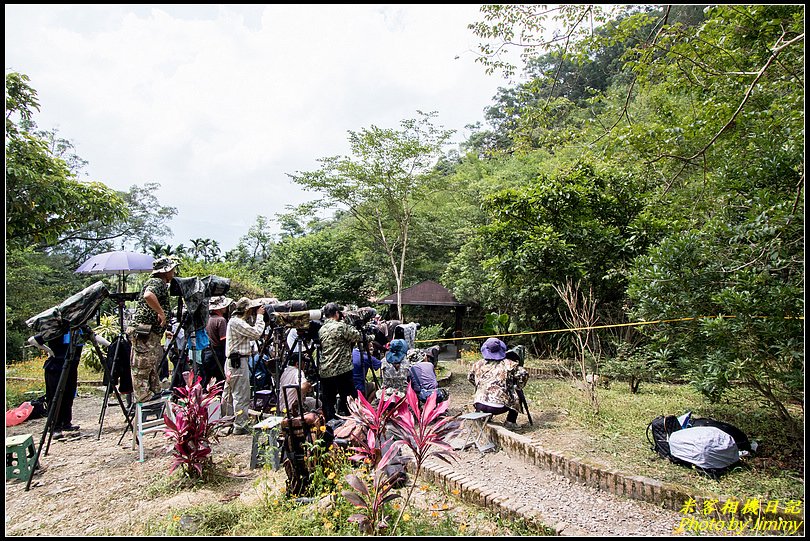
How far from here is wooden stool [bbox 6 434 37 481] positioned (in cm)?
348

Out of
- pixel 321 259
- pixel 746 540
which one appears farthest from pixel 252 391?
pixel 321 259

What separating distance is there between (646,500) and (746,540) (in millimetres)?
699

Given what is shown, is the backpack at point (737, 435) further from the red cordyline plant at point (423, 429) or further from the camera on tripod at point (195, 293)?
the camera on tripod at point (195, 293)

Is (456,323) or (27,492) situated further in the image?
(456,323)

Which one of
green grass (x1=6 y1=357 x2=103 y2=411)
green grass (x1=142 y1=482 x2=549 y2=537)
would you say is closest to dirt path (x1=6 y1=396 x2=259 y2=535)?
green grass (x1=142 y1=482 x2=549 y2=537)

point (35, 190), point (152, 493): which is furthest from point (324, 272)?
point (152, 493)

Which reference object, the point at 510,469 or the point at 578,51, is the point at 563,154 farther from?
the point at 510,469

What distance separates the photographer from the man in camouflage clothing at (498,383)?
4688mm

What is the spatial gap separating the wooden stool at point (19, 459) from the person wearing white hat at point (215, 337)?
5.46ft

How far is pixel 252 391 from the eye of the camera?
17.7ft

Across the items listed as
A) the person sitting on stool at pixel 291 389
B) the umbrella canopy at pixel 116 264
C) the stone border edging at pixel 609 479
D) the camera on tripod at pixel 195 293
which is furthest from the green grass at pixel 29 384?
the stone border edging at pixel 609 479

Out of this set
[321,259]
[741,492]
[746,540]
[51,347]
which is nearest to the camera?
[746,540]

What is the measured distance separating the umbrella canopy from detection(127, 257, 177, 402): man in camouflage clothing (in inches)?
213

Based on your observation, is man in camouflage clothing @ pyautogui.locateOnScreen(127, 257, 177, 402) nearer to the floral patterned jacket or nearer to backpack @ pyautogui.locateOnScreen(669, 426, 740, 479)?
the floral patterned jacket
